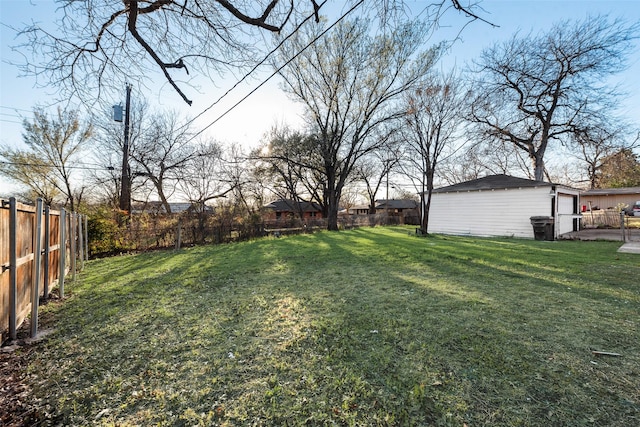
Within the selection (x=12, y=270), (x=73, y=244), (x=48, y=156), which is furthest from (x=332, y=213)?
(x=48, y=156)

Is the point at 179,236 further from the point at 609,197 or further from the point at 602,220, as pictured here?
the point at 609,197

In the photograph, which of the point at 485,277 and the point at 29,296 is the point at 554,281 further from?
the point at 29,296

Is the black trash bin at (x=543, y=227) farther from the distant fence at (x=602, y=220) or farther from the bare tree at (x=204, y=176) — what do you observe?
the bare tree at (x=204, y=176)

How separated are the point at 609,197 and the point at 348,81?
24.1m

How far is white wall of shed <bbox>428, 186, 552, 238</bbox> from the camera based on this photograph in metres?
11.4

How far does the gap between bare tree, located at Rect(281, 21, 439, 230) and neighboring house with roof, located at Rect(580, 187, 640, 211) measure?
58.4 ft

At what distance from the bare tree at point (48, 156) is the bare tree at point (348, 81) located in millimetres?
12099

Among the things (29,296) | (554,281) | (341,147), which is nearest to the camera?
(29,296)

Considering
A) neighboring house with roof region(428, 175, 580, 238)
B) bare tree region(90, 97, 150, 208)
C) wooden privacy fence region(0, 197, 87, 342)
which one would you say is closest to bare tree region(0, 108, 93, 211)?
bare tree region(90, 97, 150, 208)

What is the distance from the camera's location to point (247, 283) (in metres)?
4.78

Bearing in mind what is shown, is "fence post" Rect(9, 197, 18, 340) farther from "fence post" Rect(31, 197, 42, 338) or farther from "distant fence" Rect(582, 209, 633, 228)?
"distant fence" Rect(582, 209, 633, 228)

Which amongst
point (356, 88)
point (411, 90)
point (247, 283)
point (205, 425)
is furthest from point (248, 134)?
point (205, 425)

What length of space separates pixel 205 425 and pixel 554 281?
18.1ft

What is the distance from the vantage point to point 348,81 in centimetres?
1448
